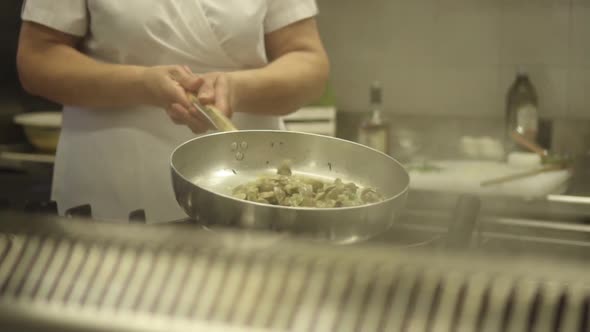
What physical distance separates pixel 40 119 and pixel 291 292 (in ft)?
4.00

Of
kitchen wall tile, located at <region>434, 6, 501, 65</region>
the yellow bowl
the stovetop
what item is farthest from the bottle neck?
the stovetop

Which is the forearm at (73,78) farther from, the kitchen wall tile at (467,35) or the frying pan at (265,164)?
the kitchen wall tile at (467,35)

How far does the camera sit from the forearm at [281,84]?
702 millimetres

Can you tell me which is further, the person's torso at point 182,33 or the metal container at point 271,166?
the person's torso at point 182,33

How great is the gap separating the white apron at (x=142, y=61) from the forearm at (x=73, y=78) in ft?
0.11

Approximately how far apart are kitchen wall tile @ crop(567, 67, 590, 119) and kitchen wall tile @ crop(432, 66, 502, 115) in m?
0.18

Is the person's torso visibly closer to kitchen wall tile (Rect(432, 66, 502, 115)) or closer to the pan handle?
the pan handle

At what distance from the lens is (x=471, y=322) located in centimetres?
33

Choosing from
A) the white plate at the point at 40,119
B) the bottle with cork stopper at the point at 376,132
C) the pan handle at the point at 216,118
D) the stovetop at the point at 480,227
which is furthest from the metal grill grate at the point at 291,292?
the bottle with cork stopper at the point at 376,132

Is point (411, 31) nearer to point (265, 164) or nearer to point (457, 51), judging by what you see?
point (457, 51)

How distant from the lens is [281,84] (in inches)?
29.0

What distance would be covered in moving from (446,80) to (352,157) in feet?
4.48

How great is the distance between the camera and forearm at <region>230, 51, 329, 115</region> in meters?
0.70

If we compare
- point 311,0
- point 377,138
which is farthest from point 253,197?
point 377,138
